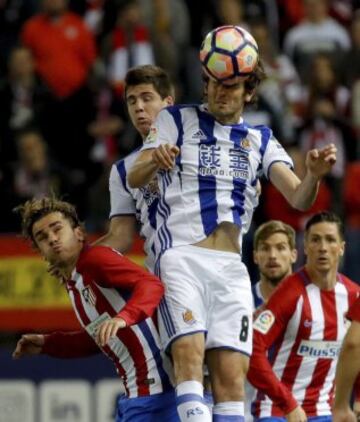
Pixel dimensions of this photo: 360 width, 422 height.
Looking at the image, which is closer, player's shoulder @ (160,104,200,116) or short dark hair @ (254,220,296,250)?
player's shoulder @ (160,104,200,116)

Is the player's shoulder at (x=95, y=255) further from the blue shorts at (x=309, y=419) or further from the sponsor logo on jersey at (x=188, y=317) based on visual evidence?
the blue shorts at (x=309, y=419)

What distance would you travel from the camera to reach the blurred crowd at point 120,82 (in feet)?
48.6

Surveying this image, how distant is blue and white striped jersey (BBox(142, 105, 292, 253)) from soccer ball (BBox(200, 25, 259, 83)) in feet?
1.04

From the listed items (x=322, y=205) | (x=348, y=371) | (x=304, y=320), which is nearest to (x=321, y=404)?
(x=304, y=320)

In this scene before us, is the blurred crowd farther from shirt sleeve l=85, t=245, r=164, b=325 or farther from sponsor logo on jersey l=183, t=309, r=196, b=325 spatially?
sponsor logo on jersey l=183, t=309, r=196, b=325

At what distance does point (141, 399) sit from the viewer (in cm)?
880

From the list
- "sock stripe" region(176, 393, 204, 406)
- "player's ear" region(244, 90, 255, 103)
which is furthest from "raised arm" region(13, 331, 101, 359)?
"player's ear" region(244, 90, 255, 103)

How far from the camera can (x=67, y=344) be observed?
9242mm

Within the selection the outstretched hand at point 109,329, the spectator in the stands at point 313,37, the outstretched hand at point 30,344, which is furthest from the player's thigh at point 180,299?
the spectator in the stands at point 313,37

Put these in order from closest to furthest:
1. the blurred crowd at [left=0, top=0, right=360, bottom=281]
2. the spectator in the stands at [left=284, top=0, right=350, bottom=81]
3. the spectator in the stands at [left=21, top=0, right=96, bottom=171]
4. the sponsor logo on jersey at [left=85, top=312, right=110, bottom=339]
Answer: the sponsor logo on jersey at [left=85, top=312, right=110, bottom=339] → the blurred crowd at [left=0, top=0, right=360, bottom=281] → the spectator in the stands at [left=21, top=0, right=96, bottom=171] → the spectator in the stands at [left=284, top=0, right=350, bottom=81]

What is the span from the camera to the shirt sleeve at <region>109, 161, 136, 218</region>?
938 cm

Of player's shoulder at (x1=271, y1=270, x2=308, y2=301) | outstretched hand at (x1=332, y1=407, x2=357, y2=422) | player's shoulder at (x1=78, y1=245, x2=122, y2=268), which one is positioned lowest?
outstretched hand at (x1=332, y1=407, x2=357, y2=422)

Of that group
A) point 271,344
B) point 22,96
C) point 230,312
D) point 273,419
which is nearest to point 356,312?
point 230,312

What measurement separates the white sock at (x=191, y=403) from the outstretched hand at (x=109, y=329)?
552 millimetres
